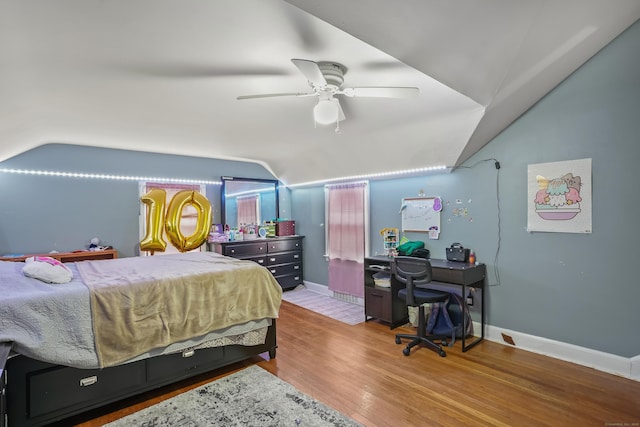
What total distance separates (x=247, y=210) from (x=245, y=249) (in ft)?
2.58

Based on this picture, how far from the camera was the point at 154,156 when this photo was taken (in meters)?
4.55

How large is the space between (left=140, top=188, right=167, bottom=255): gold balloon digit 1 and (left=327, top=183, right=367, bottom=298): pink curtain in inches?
96.7

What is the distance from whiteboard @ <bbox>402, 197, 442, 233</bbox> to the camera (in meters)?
3.84

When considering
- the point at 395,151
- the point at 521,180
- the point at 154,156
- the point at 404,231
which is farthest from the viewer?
the point at 154,156

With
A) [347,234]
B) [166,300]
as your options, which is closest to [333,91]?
[166,300]

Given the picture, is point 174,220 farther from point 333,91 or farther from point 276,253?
point 333,91

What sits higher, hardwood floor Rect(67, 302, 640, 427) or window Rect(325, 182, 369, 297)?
window Rect(325, 182, 369, 297)

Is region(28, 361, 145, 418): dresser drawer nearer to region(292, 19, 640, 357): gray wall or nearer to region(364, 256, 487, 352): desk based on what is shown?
region(364, 256, 487, 352): desk

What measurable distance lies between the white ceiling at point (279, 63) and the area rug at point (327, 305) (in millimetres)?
2111

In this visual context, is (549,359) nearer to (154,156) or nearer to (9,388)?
(9,388)

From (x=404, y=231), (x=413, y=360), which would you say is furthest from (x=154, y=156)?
(x=413, y=360)

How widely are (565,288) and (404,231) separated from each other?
1768mm

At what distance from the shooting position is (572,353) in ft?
9.30

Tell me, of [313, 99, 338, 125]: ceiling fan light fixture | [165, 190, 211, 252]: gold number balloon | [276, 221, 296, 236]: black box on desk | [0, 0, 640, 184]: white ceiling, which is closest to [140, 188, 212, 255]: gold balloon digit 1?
[165, 190, 211, 252]: gold number balloon
